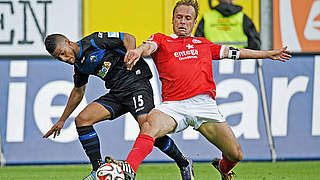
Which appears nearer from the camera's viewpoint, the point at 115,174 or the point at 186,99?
the point at 115,174

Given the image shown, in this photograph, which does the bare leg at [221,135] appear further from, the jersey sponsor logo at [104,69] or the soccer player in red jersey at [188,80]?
the jersey sponsor logo at [104,69]

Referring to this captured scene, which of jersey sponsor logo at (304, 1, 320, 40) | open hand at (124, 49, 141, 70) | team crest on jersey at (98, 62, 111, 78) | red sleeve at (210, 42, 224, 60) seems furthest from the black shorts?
jersey sponsor logo at (304, 1, 320, 40)

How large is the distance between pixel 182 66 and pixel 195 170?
3.04 meters

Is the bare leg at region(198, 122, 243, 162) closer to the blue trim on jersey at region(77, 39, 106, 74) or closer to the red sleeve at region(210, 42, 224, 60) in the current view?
the red sleeve at region(210, 42, 224, 60)

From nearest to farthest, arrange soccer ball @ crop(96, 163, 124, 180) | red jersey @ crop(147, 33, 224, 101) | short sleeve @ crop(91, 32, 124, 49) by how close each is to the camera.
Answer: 1. soccer ball @ crop(96, 163, 124, 180)
2. red jersey @ crop(147, 33, 224, 101)
3. short sleeve @ crop(91, 32, 124, 49)

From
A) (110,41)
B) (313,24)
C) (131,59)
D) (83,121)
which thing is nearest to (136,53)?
(131,59)

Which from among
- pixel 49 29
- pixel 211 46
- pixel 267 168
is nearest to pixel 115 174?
pixel 211 46

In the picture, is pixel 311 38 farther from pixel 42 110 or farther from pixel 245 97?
pixel 42 110

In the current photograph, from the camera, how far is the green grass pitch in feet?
28.9

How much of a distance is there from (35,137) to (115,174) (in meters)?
4.87

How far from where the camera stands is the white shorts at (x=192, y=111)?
22.3 ft

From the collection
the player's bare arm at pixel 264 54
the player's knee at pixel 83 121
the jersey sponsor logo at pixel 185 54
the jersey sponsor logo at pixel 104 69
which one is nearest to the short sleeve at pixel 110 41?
the jersey sponsor logo at pixel 104 69

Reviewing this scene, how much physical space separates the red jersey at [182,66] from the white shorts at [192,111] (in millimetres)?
59

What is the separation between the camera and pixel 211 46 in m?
7.22
